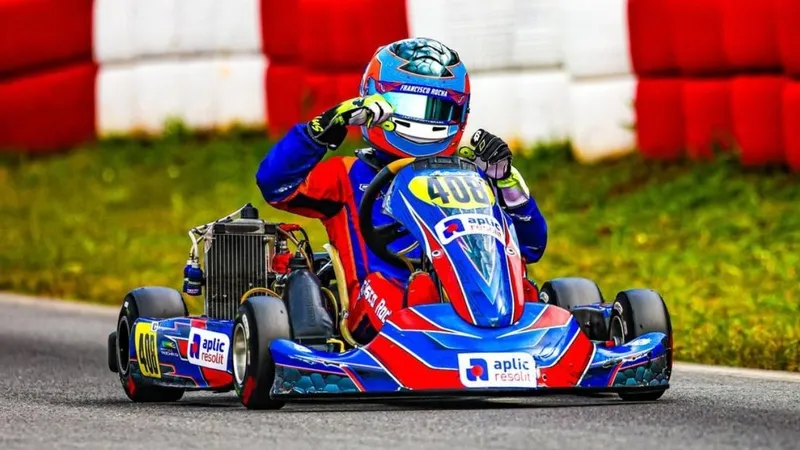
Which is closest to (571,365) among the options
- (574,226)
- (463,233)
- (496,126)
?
(463,233)

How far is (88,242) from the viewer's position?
14.1 meters

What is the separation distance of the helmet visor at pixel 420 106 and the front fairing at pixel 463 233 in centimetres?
30

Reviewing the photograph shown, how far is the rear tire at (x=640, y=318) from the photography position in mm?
6422

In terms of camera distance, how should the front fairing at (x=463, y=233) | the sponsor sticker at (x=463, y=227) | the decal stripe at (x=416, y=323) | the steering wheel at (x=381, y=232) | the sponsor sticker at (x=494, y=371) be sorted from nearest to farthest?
the sponsor sticker at (x=494, y=371) < the decal stripe at (x=416, y=323) < the front fairing at (x=463, y=233) < the sponsor sticker at (x=463, y=227) < the steering wheel at (x=381, y=232)

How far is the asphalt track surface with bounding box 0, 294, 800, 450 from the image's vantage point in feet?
16.8

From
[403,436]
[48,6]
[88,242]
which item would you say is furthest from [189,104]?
[403,436]

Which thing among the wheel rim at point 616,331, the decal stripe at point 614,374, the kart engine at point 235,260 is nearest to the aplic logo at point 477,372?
the decal stripe at point 614,374

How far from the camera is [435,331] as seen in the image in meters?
5.90

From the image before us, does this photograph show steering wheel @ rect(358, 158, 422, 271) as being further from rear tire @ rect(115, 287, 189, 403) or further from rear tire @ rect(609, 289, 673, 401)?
rear tire @ rect(115, 287, 189, 403)

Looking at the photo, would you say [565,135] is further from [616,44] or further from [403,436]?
[403,436]

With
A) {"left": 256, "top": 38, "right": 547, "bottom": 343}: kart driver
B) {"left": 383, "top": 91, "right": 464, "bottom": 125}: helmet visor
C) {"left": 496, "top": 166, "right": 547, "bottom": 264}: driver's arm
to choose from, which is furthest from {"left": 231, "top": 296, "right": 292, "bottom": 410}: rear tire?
{"left": 496, "top": 166, "right": 547, "bottom": 264}: driver's arm

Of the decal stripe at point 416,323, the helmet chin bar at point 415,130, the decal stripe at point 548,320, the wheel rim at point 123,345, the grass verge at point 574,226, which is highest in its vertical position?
the helmet chin bar at point 415,130

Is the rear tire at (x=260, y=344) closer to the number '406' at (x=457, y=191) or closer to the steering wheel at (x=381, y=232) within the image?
the steering wheel at (x=381, y=232)

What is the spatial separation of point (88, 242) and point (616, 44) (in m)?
4.32
